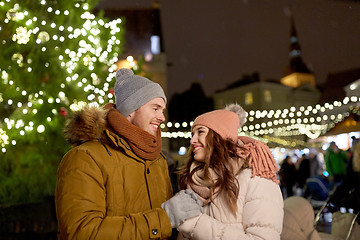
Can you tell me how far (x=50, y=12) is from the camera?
803 centimetres

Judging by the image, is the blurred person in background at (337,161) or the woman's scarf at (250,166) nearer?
the woman's scarf at (250,166)

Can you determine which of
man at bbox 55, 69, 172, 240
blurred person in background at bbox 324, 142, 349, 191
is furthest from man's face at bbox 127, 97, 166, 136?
blurred person in background at bbox 324, 142, 349, 191

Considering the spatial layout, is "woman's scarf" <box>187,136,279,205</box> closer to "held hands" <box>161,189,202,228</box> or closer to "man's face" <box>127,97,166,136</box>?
"held hands" <box>161,189,202,228</box>

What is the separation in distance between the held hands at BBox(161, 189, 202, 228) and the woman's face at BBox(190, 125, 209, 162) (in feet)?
1.91

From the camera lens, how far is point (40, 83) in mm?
7750

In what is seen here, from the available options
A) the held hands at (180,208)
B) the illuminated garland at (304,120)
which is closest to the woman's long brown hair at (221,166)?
the held hands at (180,208)

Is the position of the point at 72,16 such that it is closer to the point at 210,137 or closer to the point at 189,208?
the point at 210,137

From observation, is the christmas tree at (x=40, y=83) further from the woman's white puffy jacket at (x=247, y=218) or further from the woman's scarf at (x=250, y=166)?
the woman's white puffy jacket at (x=247, y=218)

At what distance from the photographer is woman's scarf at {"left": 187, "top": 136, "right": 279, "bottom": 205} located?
247 cm

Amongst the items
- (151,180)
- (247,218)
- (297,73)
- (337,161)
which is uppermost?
(297,73)

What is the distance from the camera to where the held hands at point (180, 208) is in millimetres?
2172

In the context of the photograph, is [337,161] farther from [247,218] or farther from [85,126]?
[85,126]

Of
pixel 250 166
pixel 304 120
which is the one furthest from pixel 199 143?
pixel 304 120

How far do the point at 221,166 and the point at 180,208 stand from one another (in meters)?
0.56
